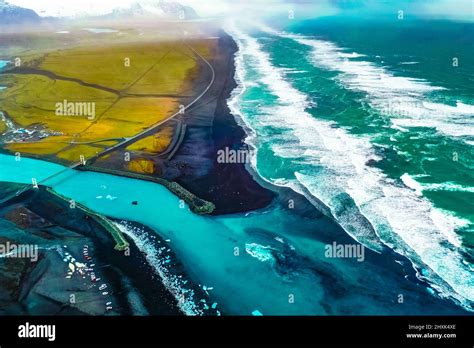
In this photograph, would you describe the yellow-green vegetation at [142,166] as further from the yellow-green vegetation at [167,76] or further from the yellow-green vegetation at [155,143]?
the yellow-green vegetation at [167,76]

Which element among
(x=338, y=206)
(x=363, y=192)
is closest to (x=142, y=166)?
(x=338, y=206)

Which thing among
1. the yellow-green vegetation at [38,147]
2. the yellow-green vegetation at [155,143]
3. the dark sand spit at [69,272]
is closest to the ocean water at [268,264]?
the dark sand spit at [69,272]

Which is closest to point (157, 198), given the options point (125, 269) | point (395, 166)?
point (125, 269)

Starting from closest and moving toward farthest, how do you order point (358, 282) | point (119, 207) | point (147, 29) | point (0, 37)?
point (358, 282) < point (119, 207) < point (0, 37) < point (147, 29)

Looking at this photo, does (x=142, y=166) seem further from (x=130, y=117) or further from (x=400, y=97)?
(x=400, y=97)

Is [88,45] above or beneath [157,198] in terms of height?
above

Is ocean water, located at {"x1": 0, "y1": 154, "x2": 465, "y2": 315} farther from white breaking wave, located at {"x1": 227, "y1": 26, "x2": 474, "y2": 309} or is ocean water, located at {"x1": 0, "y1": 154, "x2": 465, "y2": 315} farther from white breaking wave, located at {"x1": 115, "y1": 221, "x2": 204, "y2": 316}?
white breaking wave, located at {"x1": 227, "y1": 26, "x2": 474, "y2": 309}

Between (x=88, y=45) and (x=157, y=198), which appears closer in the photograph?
(x=157, y=198)

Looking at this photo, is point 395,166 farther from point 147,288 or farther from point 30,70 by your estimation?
point 30,70

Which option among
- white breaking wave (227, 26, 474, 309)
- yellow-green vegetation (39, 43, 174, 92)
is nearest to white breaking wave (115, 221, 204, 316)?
white breaking wave (227, 26, 474, 309)
